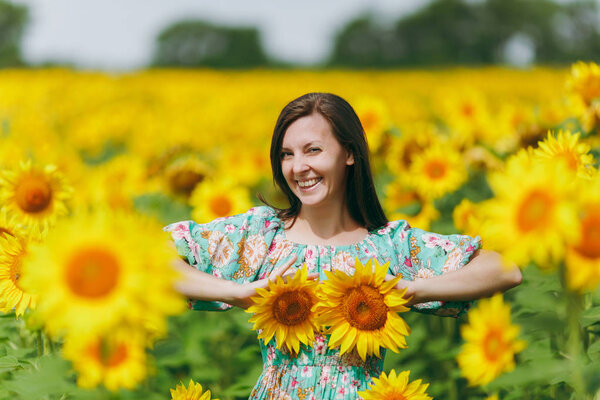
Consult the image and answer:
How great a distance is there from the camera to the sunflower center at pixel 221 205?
3752 millimetres

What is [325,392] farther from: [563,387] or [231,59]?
[231,59]

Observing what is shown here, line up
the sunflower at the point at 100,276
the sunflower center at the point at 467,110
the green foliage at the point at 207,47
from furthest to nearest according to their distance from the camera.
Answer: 1. the green foliage at the point at 207,47
2. the sunflower center at the point at 467,110
3. the sunflower at the point at 100,276

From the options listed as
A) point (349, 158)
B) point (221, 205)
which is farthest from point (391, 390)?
point (221, 205)

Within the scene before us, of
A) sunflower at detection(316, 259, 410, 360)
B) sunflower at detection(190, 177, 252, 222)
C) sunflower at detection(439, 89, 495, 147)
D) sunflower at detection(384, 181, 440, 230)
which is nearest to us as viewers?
sunflower at detection(316, 259, 410, 360)

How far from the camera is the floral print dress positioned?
79.0 inches

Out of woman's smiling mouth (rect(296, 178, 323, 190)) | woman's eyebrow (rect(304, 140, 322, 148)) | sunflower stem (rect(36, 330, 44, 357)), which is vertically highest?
woman's eyebrow (rect(304, 140, 322, 148))

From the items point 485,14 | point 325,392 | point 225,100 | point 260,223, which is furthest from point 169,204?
point 485,14

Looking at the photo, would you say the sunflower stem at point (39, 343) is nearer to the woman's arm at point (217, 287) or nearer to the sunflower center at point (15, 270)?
the sunflower center at point (15, 270)

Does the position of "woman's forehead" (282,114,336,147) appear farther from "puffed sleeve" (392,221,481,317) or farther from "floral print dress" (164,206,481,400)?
"puffed sleeve" (392,221,481,317)

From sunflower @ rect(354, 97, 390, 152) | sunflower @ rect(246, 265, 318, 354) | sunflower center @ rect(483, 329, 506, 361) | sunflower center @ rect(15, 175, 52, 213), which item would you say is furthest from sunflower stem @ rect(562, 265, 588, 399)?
sunflower @ rect(354, 97, 390, 152)

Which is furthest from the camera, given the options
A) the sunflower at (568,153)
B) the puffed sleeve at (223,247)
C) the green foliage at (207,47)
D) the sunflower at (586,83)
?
the green foliage at (207,47)

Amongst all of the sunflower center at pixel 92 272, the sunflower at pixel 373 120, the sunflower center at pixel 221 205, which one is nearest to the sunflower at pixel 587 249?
the sunflower center at pixel 92 272

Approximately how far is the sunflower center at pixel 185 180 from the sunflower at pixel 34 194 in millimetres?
1179

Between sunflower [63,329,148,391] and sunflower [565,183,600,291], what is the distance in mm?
873
